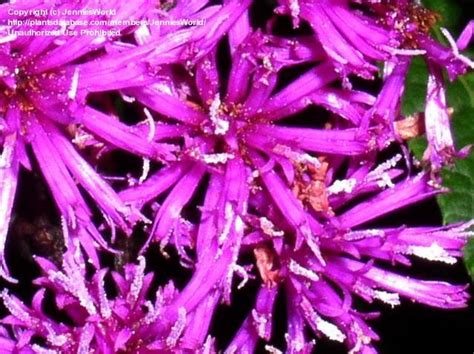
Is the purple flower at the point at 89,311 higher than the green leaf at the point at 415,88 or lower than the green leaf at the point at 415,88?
lower

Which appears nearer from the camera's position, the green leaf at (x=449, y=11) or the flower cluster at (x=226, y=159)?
the flower cluster at (x=226, y=159)

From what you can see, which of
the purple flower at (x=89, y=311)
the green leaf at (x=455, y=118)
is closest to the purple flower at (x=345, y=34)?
the green leaf at (x=455, y=118)

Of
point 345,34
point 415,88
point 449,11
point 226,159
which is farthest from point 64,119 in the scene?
point 449,11

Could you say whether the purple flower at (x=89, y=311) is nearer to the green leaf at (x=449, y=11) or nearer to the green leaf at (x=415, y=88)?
the green leaf at (x=415, y=88)

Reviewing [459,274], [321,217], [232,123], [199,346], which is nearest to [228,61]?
[232,123]

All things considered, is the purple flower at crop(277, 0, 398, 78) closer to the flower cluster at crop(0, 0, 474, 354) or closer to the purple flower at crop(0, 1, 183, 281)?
the flower cluster at crop(0, 0, 474, 354)

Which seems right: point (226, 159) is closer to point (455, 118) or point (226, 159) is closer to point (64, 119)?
point (64, 119)

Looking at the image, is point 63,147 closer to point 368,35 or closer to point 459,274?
point 368,35

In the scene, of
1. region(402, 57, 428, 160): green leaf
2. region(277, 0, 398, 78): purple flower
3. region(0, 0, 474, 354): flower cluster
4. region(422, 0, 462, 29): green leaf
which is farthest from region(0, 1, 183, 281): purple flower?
region(422, 0, 462, 29): green leaf
